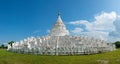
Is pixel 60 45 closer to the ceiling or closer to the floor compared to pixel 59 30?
closer to the floor

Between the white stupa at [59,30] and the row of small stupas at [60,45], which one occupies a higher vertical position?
the white stupa at [59,30]

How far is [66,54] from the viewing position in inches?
2159

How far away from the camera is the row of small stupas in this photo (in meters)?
55.6

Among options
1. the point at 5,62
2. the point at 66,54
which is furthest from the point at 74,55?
the point at 5,62

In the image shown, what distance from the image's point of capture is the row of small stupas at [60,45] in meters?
55.6

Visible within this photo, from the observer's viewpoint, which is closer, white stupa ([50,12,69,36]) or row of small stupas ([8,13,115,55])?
row of small stupas ([8,13,115,55])

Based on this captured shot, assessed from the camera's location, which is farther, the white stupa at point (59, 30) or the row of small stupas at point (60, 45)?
the white stupa at point (59, 30)

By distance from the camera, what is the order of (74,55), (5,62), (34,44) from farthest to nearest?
(34,44)
(74,55)
(5,62)

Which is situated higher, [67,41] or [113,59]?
[67,41]

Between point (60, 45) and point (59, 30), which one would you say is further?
point (59, 30)

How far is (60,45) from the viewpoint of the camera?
6600cm

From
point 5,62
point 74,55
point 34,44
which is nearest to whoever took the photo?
point 5,62

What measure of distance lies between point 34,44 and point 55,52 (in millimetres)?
14446

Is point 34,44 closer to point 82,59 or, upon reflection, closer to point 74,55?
point 74,55
